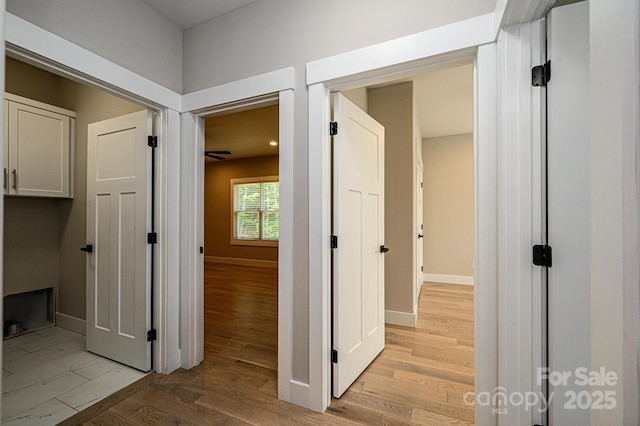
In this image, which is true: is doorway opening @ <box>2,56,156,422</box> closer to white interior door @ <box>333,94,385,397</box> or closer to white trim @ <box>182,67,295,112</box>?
white trim @ <box>182,67,295,112</box>

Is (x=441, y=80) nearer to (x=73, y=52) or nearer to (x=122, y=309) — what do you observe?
(x=73, y=52)

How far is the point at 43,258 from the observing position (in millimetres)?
2982

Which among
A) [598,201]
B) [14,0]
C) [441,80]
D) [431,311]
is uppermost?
[441,80]

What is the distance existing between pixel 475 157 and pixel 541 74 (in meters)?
0.42

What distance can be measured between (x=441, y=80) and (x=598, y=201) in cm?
313

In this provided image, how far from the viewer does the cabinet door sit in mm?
2572

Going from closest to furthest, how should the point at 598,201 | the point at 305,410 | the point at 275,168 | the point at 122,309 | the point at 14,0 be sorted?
the point at 598,201
the point at 14,0
the point at 305,410
the point at 122,309
the point at 275,168

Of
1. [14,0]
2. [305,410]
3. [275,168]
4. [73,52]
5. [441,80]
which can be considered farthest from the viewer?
[275,168]

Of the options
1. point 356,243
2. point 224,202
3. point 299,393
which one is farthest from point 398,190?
point 224,202

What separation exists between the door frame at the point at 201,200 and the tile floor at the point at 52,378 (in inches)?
22.2

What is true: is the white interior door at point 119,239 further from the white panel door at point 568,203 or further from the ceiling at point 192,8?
the white panel door at point 568,203

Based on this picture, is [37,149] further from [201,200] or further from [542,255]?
[542,255]

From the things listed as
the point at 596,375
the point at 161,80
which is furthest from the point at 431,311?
the point at 161,80

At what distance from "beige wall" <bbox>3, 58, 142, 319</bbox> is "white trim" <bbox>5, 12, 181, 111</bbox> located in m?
0.99
